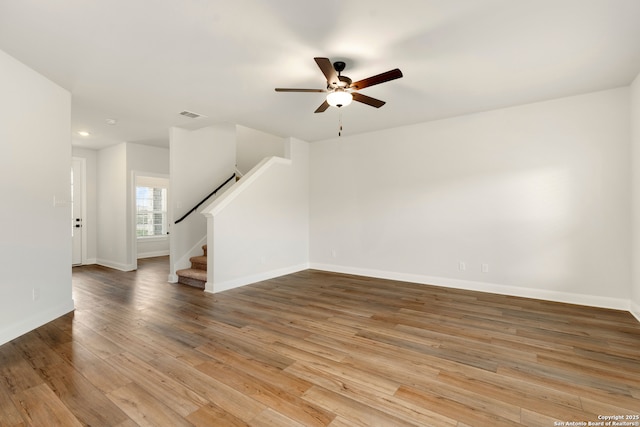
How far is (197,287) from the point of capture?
→ 4754mm

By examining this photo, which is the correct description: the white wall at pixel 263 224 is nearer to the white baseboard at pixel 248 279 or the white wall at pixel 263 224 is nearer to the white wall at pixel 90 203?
the white baseboard at pixel 248 279

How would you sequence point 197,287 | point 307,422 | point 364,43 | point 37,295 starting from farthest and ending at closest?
point 197,287 → point 37,295 → point 364,43 → point 307,422

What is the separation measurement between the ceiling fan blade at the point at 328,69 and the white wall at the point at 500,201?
2696 mm

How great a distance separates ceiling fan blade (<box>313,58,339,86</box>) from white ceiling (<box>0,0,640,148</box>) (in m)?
0.23

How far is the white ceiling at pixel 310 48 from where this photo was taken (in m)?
2.18

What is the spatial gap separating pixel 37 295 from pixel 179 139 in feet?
9.94

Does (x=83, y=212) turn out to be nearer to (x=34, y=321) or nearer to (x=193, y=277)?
(x=193, y=277)

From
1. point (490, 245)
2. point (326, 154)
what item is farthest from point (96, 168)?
point (490, 245)

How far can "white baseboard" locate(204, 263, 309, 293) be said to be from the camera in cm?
451

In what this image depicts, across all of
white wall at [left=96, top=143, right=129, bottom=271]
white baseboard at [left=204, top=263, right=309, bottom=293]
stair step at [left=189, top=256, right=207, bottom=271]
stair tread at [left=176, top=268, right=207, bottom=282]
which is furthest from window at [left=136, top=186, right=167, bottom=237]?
white baseboard at [left=204, top=263, right=309, bottom=293]

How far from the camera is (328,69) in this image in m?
2.58

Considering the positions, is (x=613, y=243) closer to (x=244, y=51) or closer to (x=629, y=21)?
(x=629, y=21)

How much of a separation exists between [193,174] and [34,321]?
10.3 ft

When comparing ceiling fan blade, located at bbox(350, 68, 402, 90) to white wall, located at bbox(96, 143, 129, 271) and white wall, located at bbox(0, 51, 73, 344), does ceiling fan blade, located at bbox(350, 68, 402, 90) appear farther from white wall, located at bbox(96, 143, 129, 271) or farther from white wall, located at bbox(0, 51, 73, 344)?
white wall, located at bbox(96, 143, 129, 271)
